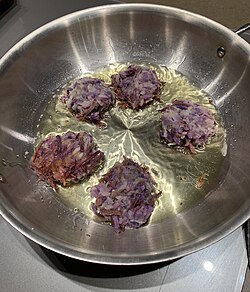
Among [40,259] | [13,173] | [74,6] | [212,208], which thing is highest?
[74,6]

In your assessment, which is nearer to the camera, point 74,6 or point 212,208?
point 212,208

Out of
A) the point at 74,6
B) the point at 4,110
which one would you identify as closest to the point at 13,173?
the point at 4,110

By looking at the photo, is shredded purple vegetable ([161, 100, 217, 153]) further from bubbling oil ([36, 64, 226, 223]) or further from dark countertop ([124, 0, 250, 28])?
dark countertop ([124, 0, 250, 28])

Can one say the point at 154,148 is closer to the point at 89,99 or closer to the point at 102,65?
the point at 89,99

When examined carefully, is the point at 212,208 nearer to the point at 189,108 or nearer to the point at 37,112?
the point at 189,108

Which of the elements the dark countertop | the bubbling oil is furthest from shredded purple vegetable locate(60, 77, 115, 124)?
the dark countertop

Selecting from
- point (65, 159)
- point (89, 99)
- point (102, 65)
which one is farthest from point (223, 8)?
point (65, 159)
